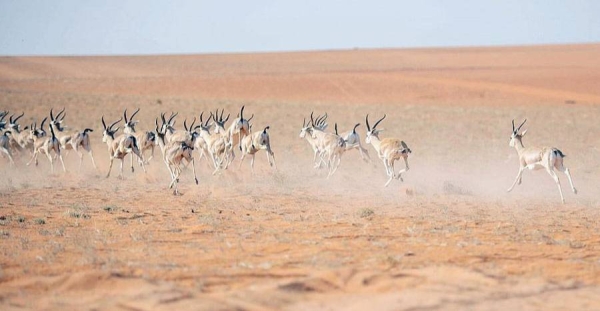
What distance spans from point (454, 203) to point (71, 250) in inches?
365

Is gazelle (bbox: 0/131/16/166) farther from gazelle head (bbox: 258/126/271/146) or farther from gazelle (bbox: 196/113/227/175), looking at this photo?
gazelle head (bbox: 258/126/271/146)

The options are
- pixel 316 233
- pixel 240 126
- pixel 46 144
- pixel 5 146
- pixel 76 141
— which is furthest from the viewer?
pixel 5 146

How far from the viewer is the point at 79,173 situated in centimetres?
2438

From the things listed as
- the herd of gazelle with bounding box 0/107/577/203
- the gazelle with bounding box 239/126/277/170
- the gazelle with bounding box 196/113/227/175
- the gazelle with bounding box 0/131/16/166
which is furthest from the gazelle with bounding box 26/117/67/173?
the gazelle with bounding box 239/126/277/170

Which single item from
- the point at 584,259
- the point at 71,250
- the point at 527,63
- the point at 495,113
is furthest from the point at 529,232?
the point at 527,63

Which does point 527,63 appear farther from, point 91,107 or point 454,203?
point 454,203

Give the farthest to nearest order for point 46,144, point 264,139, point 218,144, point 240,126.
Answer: point 46,144 < point 218,144 < point 240,126 < point 264,139

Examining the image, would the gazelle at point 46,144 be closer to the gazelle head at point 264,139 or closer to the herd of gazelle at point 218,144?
the herd of gazelle at point 218,144

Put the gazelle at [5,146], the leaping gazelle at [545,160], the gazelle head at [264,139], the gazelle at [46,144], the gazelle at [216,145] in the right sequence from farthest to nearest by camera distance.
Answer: the gazelle at [5,146] → the gazelle at [46,144] → the gazelle at [216,145] → the gazelle head at [264,139] → the leaping gazelle at [545,160]

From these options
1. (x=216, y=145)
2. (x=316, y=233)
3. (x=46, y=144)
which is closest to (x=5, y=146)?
(x=46, y=144)

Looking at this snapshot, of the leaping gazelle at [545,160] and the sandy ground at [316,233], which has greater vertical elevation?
the leaping gazelle at [545,160]

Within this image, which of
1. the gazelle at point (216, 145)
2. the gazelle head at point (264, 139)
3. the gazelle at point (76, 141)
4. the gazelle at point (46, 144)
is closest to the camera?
the gazelle head at point (264, 139)

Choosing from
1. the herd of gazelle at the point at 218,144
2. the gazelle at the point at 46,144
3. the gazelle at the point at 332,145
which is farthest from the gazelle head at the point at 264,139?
the gazelle at the point at 46,144

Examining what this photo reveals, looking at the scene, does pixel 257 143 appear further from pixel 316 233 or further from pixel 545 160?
pixel 316 233
